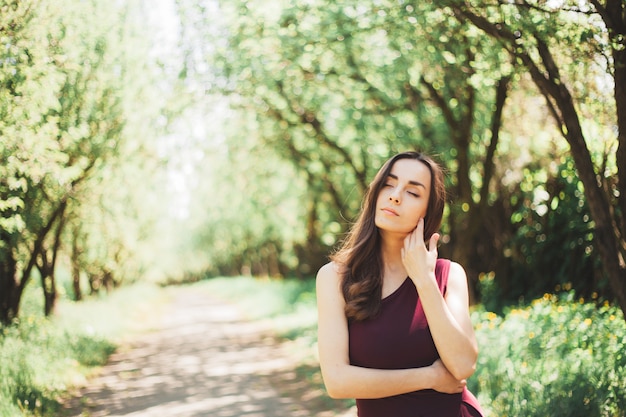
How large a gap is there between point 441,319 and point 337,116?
1335 cm

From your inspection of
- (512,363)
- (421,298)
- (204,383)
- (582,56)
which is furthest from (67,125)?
(421,298)

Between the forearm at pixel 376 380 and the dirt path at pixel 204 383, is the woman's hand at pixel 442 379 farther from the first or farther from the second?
the dirt path at pixel 204 383

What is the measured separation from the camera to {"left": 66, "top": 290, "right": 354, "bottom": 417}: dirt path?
28.8 ft

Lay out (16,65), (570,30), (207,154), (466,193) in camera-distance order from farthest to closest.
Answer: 1. (207,154)
2. (466,193)
3. (16,65)
4. (570,30)

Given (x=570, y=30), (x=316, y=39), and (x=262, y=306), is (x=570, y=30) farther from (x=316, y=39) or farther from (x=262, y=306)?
(x=262, y=306)

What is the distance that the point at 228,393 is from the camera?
992 cm

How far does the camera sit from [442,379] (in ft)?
7.77

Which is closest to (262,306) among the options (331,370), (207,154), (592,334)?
(207,154)

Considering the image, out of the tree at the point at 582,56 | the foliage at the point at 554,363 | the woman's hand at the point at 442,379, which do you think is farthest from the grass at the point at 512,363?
the woman's hand at the point at 442,379

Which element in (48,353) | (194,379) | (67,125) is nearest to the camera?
(67,125)

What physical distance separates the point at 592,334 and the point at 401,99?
7006mm

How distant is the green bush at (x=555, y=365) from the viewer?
5.57 m

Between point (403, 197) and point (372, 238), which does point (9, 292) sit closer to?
point (372, 238)

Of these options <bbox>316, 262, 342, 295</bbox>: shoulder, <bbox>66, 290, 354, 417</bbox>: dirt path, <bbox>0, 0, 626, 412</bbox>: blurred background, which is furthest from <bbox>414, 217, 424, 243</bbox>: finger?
<bbox>66, 290, 354, 417</bbox>: dirt path
